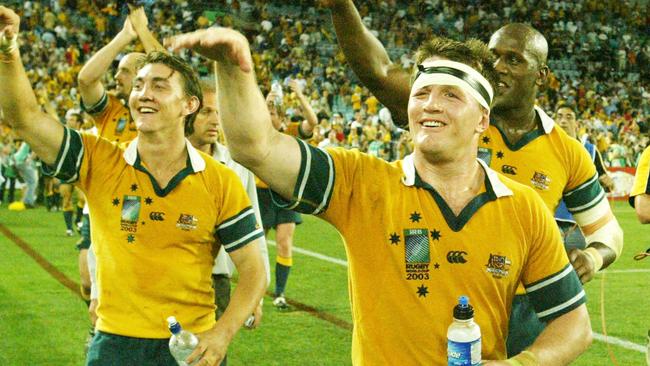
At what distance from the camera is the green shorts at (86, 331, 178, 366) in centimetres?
382

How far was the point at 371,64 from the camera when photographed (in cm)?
375

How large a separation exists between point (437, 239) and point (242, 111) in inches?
32.9

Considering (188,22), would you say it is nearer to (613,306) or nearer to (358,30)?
(613,306)

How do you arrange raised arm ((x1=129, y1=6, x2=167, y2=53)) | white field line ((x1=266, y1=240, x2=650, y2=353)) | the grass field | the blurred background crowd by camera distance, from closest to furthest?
raised arm ((x1=129, y1=6, x2=167, y2=53)) < the grass field < white field line ((x1=266, y1=240, x2=650, y2=353)) < the blurred background crowd

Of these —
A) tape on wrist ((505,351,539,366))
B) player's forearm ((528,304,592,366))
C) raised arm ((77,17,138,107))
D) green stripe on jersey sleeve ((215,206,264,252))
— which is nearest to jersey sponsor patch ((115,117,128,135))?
raised arm ((77,17,138,107))

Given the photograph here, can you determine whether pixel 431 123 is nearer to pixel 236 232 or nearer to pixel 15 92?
pixel 236 232

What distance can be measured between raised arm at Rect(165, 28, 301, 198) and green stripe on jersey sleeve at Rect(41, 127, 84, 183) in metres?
1.46

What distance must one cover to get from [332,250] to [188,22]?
1809cm

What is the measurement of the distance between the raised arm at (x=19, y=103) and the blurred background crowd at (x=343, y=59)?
13.3 metres

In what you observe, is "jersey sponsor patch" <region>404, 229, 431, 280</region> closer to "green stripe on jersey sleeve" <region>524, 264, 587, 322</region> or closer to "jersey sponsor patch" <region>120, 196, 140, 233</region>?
"green stripe on jersey sleeve" <region>524, 264, 587, 322</region>

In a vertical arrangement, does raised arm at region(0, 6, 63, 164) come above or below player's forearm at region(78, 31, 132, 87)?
below

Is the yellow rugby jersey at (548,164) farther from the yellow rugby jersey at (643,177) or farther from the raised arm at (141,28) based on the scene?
the raised arm at (141,28)

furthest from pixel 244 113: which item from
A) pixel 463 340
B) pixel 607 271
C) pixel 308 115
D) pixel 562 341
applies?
pixel 607 271

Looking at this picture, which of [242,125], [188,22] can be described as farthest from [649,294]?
[188,22]
